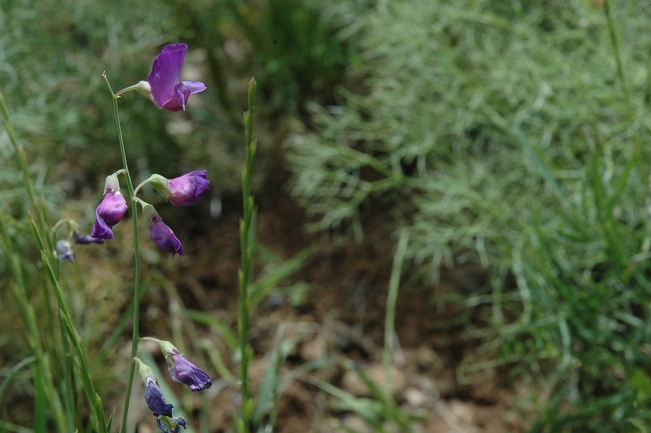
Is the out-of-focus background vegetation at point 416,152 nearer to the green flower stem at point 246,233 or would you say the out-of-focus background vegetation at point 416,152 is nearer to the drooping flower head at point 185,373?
the green flower stem at point 246,233

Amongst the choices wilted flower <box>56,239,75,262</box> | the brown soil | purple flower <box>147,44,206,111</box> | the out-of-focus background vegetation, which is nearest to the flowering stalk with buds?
purple flower <box>147,44,206,111</box>

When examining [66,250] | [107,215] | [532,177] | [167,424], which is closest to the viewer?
[107,215]

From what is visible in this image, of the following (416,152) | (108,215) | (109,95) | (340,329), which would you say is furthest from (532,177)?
(108,215)

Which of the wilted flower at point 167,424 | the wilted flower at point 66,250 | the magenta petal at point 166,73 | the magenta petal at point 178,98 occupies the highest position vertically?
the magenta petal at point 166,73

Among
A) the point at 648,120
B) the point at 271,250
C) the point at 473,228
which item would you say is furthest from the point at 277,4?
the point at 648,120

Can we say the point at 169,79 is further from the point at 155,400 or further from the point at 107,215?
the point at 155,400

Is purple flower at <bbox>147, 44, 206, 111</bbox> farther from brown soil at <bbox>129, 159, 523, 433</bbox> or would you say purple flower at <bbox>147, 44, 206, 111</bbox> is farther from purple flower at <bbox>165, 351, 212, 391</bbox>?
brown soil at <bbox>129, 159, 523, 433</bbox>

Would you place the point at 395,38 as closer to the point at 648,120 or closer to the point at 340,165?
the point at 340,165

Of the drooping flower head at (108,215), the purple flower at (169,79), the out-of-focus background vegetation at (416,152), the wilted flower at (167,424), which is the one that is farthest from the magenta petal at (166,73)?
the out-of-focus background vegetation at (416,152)
